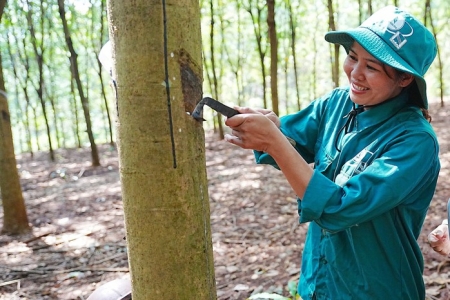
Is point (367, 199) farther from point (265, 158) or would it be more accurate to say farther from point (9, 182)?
point (9, 182)

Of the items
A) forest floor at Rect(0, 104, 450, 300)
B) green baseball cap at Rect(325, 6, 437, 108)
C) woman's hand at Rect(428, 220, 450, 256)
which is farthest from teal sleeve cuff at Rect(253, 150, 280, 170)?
forest floor at Rect(0, 104, 450, 300)

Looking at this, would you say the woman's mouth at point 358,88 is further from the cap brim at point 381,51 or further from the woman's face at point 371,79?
the cap brim at point 381,51

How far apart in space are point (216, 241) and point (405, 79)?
3238mm

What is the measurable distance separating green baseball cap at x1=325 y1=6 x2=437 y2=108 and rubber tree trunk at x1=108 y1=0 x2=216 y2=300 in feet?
1.81

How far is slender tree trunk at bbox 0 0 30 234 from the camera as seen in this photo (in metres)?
4.63

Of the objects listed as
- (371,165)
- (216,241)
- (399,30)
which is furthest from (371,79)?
(216,241)

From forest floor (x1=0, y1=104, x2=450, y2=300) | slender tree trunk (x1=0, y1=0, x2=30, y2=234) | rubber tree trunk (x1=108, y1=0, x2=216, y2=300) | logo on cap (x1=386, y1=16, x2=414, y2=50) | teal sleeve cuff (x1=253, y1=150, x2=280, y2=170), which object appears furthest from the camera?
slender tree trunk (x1=0, y1=0, x2=30, y2=234)

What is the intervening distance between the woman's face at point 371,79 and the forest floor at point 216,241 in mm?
2063

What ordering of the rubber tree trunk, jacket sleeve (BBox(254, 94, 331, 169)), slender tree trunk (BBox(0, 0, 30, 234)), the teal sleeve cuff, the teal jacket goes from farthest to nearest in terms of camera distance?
slender tree trunk (BBox(0, 0, 30, 234)) < jacket sleeve (BBox(254, 94, 331, 169)) < the teal sleeve cuff < the teal jacket < the rubber tree trunk

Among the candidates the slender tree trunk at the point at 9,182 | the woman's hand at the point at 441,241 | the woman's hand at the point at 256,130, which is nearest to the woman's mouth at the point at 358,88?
the woman's hand at the point at 256,130

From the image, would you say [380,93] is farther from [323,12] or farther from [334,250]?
[323,12]

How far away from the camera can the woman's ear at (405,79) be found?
1308mm

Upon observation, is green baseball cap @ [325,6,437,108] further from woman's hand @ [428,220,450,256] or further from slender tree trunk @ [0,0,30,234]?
slender tree trunk @ [0,0,30,234]

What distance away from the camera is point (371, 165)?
1.19 metres
